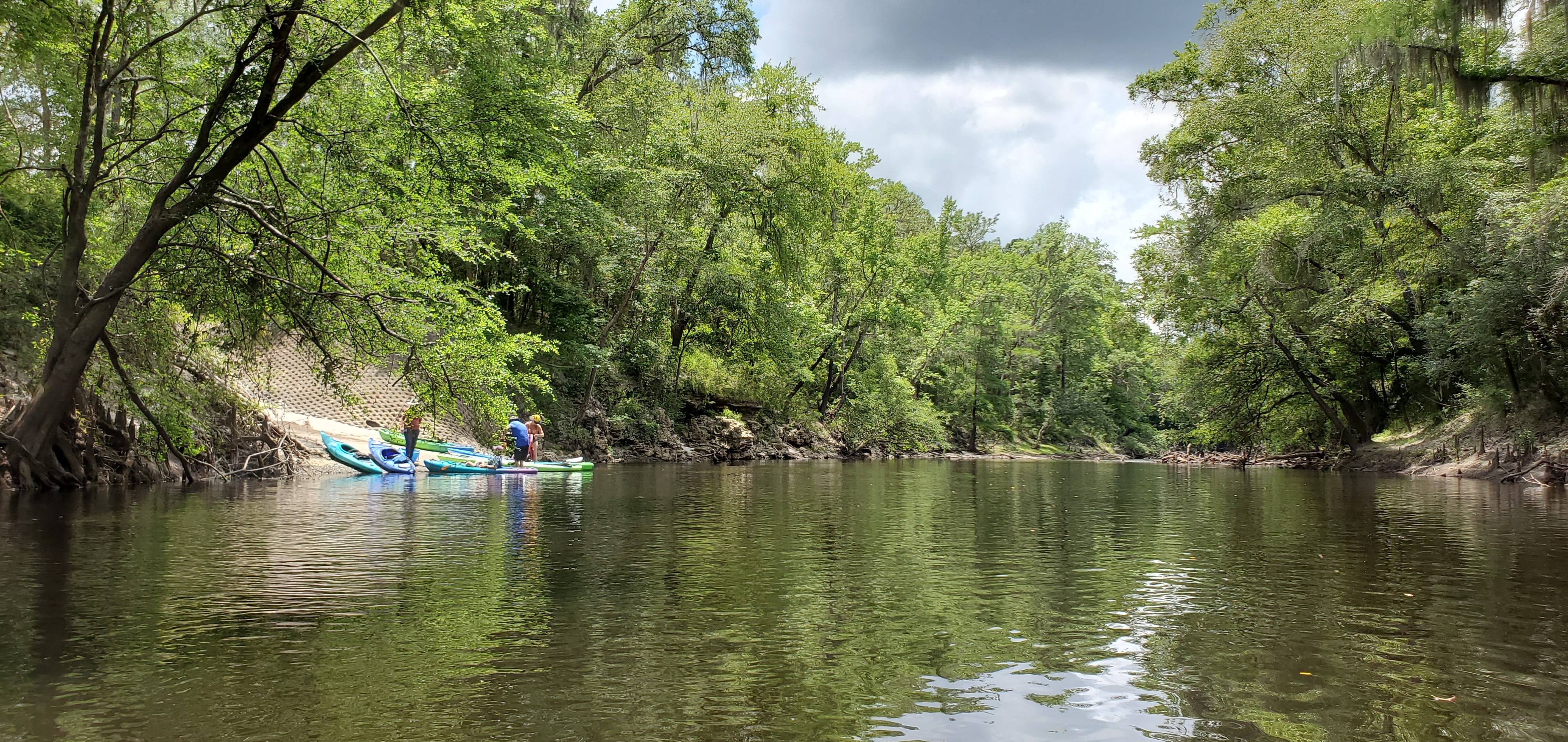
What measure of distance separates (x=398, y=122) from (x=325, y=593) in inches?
389

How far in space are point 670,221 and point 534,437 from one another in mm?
10414

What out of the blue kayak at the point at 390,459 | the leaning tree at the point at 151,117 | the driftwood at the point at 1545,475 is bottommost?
the driftwood at the point at 1545,475

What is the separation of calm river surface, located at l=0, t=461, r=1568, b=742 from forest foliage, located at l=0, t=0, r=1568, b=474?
368cm

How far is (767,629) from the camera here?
5.41m

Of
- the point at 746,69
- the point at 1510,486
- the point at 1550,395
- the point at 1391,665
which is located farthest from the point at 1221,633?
the point at 746,69

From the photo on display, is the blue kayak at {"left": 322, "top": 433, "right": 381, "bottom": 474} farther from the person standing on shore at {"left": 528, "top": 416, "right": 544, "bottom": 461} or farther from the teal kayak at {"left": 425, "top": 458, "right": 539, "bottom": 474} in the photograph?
the person standing on shore at {"left": 528, "top": 416, "right": 544, "bottom": 461}

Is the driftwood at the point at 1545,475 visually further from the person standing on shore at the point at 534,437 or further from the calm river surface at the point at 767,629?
the person standing on shore at the point at 534,437

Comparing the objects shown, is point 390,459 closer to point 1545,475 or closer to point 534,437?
point 534,437

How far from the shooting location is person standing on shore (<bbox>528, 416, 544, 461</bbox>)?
923 inches

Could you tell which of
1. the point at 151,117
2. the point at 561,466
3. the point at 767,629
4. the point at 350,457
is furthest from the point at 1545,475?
the point at 151,117

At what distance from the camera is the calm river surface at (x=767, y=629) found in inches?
150

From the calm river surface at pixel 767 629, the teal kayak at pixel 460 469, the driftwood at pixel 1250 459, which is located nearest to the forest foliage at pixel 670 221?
the driftwood at pixel 1250 459

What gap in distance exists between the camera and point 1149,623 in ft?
18.8

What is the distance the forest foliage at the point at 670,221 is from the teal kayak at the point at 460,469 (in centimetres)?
211
